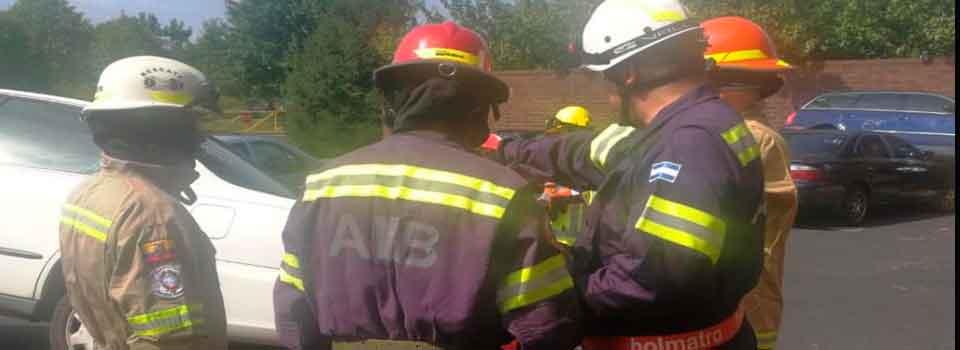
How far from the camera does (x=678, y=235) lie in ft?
8.21

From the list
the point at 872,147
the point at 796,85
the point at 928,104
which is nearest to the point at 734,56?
the point at 872,147

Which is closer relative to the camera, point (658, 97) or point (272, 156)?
point (658, 97)

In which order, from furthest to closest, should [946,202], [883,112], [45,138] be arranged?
[883,112]
[946,202]
[45,138]

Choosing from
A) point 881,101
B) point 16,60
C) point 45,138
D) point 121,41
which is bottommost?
point 121,41

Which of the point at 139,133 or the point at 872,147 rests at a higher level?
the point at 139,133

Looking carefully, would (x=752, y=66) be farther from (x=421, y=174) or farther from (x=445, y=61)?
(x=421, y=174)

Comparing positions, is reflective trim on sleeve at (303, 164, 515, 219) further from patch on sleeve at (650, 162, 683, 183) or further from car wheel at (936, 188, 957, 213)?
car wheel at (936, 188, 957, 213)

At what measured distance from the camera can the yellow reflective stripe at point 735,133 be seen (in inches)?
104

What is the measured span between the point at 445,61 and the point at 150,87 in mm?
934

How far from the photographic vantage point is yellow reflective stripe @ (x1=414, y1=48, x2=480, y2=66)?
2.63 metres

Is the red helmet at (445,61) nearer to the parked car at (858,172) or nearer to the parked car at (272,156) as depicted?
the parked car at (272,156)

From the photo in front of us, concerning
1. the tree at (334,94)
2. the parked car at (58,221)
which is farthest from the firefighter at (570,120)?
the tree at (334,94)

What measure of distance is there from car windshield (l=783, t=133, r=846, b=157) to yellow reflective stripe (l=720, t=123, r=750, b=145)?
11.9 meters

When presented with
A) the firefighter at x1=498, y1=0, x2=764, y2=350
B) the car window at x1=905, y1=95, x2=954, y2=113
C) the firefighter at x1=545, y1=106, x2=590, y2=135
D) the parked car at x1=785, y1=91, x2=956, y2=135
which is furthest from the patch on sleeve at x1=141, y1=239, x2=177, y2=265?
the car window at x1=905, y1=95, x2=954, y2=113
